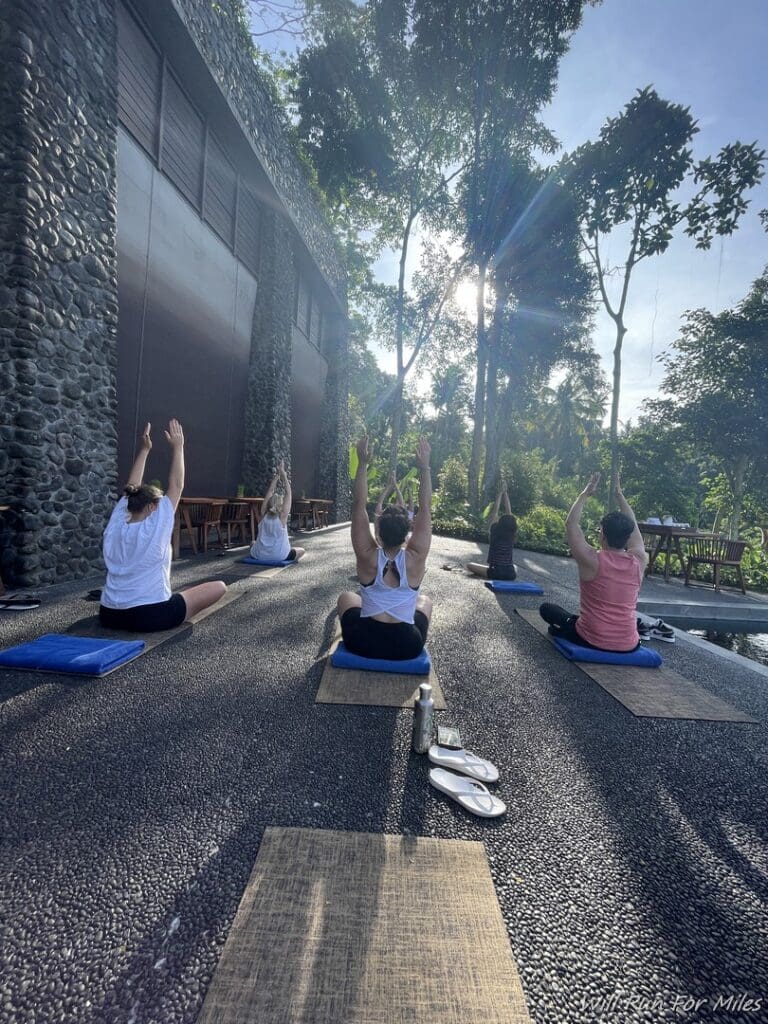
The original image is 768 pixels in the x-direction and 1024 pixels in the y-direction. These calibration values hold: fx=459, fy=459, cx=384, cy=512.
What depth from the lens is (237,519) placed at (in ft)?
28.1

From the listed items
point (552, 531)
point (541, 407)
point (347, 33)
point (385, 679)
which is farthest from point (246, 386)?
point (541, 407)

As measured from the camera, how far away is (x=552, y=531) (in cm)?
1357

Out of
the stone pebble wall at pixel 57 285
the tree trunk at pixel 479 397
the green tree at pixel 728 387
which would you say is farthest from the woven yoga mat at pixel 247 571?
the green tree at pixel 728 387

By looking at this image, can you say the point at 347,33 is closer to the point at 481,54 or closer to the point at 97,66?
the point at 481,54

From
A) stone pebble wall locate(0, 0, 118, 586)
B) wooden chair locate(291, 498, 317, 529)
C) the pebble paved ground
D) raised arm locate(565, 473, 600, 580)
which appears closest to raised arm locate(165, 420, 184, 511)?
the pebble paved ground

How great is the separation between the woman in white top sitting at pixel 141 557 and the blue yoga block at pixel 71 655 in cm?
33

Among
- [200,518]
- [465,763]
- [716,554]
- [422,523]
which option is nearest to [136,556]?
[422,523]

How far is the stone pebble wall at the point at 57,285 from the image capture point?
4.27 meters

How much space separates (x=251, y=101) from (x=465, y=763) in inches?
431

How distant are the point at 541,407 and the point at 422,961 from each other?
111 feet

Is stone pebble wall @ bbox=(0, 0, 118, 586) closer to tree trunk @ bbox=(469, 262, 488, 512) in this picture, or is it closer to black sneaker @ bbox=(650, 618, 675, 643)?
black sneaker @ bbox=(650, 618, 675, 643)

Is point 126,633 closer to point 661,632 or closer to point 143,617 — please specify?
point 143,617

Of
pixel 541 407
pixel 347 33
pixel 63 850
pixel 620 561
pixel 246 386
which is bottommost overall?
pixel 63 850

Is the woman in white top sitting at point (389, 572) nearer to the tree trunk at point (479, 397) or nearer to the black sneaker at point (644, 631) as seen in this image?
the black sneaker at point (644, 631)
